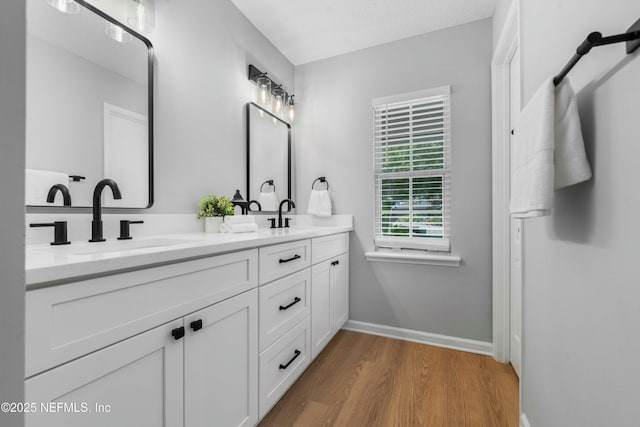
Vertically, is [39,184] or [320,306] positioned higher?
[39,184]

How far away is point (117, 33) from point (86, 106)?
0.41 meters

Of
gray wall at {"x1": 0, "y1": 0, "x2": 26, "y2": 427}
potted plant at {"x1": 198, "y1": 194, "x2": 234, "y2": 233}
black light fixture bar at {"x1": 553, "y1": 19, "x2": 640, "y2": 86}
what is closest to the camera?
gray wall at {"x1": 0, "y1": 0, "x2": 26, "y2": 427}

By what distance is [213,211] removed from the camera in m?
1.66

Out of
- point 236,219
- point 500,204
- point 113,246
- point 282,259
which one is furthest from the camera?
point 500,204

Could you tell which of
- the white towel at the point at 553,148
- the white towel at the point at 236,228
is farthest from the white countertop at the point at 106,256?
the white towel at the point at 553,148

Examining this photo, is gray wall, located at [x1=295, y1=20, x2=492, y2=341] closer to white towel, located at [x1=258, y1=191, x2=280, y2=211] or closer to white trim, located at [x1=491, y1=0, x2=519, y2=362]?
white trim, located at [x1=491, y1=0, x2=519, y2=362]

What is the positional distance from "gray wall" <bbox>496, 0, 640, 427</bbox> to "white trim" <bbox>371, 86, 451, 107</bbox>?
1.02 m

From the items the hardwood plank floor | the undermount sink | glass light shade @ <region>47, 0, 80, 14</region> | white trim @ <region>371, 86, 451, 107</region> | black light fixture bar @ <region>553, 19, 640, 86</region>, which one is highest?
white trim @ <region>371, 86, 451, 107</region>

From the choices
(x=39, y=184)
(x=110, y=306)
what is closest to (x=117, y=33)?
(x=39, y=184)

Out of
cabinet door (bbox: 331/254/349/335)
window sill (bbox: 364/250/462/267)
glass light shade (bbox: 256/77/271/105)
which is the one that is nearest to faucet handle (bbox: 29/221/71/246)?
cabinet door (bbox: 331/254/349/335)

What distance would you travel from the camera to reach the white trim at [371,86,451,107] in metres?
2.14

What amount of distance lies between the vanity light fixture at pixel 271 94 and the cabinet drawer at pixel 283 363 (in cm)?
175

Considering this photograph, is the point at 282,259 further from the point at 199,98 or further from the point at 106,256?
the point at 199,98

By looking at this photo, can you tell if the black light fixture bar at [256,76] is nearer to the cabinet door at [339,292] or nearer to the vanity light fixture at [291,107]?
the vanity light fixture at [291,107]
